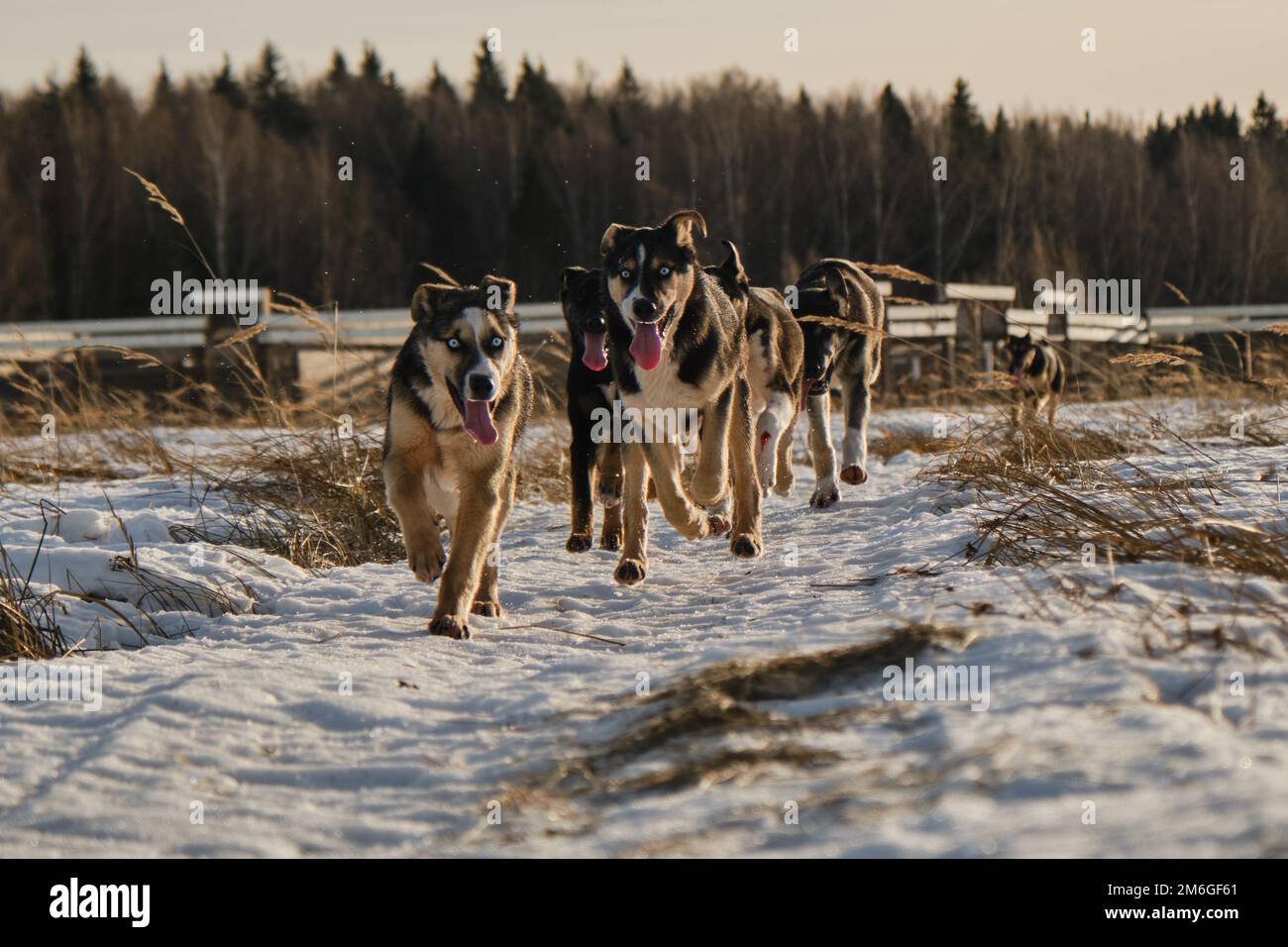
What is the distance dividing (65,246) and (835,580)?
44460mm

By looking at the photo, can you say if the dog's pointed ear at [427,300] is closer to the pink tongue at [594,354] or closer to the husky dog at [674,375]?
Answer: the husky dog at [674,375]

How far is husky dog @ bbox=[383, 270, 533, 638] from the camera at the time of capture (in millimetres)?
4754

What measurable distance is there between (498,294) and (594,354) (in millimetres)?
1529

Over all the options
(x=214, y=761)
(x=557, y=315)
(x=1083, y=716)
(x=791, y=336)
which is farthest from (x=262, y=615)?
(x=557, y=315)

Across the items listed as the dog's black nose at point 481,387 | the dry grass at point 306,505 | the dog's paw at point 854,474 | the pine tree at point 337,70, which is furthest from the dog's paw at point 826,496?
the pine tree at point 337,70

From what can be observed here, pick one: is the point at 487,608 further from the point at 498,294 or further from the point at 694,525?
the point at 498,294

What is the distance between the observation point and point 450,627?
4594 millimetres

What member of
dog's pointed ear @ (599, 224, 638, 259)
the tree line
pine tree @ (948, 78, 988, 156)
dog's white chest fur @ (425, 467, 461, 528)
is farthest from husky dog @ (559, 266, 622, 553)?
pine tree @ (948, 78, 988, 156)

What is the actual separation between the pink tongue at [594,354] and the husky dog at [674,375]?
74 centimetres

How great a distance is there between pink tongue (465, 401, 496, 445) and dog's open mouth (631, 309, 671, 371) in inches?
39.2

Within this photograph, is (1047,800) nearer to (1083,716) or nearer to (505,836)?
(1083,716)

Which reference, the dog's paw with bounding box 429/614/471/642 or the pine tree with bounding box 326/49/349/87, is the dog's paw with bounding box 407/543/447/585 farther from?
the pine tree with bounding box 326/49/349/87

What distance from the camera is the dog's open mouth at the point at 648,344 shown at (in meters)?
5.58

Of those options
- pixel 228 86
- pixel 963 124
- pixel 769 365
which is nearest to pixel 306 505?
pixel 769 365
